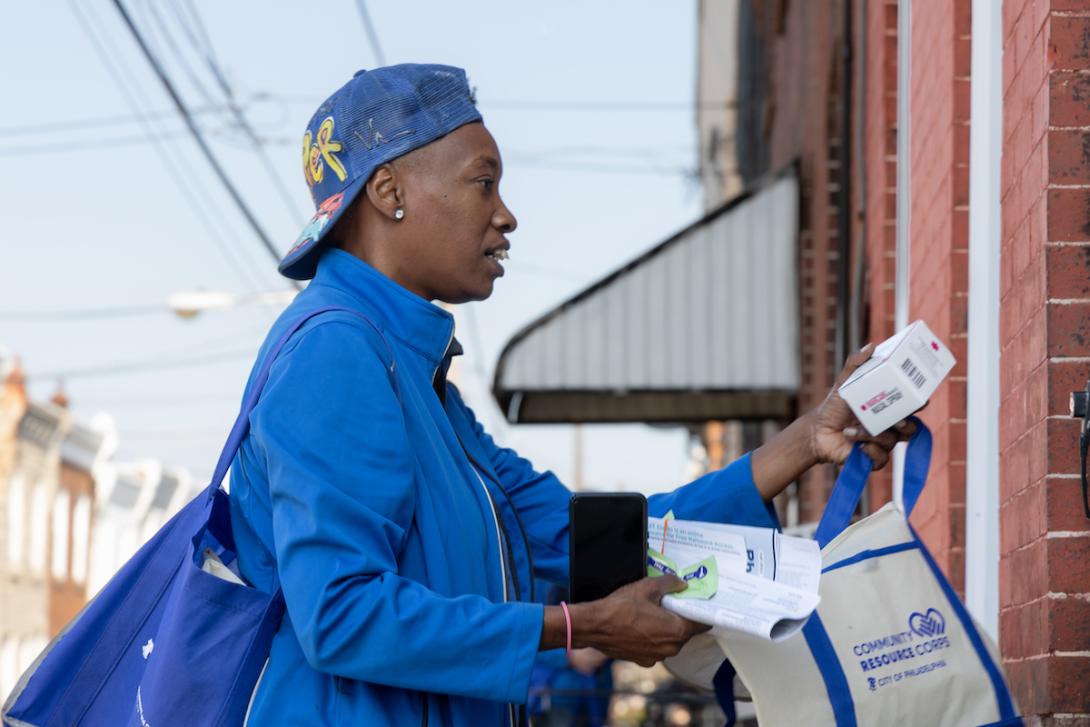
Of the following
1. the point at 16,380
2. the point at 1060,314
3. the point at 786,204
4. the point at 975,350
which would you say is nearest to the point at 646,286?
the point at 786,204

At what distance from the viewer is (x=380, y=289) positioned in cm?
278

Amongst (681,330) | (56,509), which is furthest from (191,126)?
(56,509)

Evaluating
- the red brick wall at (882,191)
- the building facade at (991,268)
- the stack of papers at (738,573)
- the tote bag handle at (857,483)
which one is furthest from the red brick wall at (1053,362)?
the red brick wall at (882,191)

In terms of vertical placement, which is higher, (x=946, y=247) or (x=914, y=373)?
(x=914, y=373)

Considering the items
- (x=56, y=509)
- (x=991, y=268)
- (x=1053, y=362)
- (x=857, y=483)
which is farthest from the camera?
(x=56, y=509)

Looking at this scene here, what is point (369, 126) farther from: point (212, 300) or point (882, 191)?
point (212, 300)

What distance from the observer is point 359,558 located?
242 cm

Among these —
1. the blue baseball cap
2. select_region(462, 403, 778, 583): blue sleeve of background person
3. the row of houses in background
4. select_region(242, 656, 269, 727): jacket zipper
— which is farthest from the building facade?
the row of houses in background

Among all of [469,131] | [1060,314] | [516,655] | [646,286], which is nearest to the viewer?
[516,655]

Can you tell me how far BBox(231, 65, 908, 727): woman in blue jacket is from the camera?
7.99ft

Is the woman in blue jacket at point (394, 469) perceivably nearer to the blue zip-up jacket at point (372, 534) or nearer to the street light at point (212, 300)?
the blue zip-up jacket at point (372, 534)

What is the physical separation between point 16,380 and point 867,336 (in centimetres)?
2966

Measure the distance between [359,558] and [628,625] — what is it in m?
0.41

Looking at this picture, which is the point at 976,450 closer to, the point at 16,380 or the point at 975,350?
the point at 975,350
